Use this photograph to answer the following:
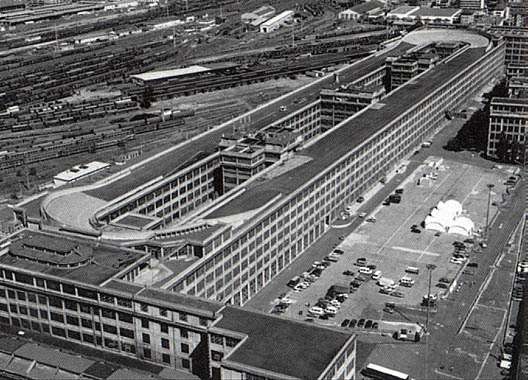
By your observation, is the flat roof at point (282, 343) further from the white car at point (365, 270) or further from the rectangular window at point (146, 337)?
the white car at point (365, 270)

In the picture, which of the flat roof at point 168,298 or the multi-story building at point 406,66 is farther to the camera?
the multi-story building at point 406,66

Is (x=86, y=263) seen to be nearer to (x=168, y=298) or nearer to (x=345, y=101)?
(x=168, y=298)

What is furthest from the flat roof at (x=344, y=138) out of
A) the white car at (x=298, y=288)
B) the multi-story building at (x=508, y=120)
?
the multi-story building at (x=508, y=120)

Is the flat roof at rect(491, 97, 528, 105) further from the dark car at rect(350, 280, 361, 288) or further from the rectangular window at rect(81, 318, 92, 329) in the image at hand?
the rectangular window at rect(81, 318, 92, 329)

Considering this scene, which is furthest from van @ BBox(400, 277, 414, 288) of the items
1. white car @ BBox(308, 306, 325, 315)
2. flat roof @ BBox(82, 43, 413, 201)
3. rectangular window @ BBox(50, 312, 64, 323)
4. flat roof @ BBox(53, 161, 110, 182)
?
flat roof @ BBox(53, 161, 110, 182)

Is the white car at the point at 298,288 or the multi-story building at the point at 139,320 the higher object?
the multi-story building at the point at 139,320

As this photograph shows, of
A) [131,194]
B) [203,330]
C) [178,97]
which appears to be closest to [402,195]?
[131,194]
